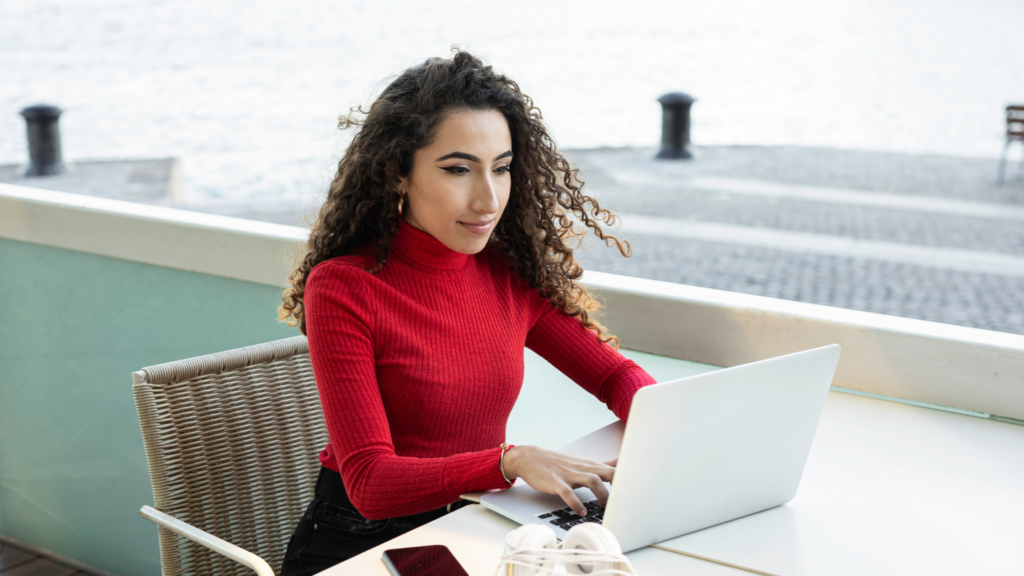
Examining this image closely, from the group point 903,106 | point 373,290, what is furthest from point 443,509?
point 903,106

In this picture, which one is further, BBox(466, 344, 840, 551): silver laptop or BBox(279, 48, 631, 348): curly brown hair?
BBox(279, 48, 631, 348): curly brown hair

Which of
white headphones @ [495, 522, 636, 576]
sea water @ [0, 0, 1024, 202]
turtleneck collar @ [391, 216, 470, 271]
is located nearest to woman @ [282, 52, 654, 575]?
turtleneck collar @ [391, 216, 470, 271]

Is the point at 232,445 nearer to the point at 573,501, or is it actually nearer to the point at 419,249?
the point at 419,249

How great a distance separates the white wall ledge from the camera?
5.14 feet

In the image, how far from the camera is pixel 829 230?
8.60 m

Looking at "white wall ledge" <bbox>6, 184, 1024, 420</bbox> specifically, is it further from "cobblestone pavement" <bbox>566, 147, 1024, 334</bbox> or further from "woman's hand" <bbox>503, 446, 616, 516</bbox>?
"cobblestone pavement" <bbox>566, 147, 1024, 334</bbox>

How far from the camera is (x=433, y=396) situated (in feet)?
4.61

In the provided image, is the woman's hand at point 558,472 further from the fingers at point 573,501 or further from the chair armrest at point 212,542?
the chair armrest at point 212,542

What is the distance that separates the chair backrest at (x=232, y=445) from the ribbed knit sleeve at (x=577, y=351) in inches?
18.1

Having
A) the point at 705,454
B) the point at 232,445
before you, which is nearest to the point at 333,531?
the point at 232,445

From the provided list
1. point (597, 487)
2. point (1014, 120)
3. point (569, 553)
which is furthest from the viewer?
point (1014, 120)

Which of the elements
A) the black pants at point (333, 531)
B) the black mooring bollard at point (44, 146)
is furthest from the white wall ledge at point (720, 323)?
the black mooring bollard at point (44, 146)

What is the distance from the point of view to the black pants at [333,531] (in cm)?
138

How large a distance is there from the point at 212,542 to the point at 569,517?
574 mm
